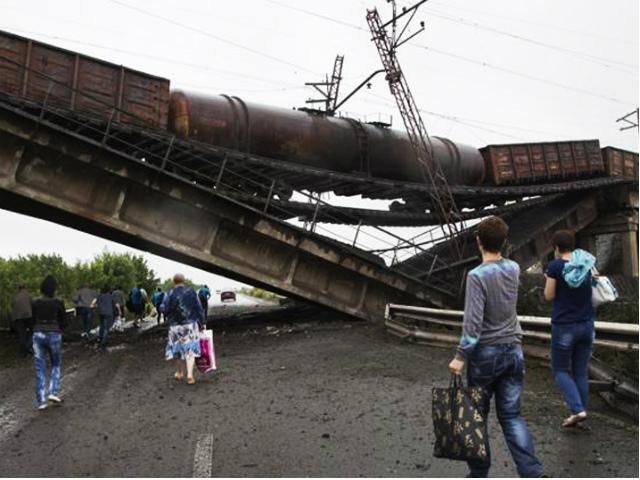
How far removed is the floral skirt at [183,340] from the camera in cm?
902

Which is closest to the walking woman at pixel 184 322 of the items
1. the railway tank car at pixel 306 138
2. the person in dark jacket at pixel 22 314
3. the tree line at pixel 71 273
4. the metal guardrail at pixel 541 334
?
the metal guardrail at pixel 541 334

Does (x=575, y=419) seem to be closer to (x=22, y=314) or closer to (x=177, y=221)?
(x=177, y=221)

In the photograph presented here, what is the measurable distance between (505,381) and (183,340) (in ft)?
19.7

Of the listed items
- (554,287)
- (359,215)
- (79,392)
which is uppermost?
(359,215)

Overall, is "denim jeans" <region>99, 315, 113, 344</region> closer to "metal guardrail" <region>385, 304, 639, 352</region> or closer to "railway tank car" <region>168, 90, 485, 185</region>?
"railway tank car" <region>168, 90, 485, 185</region>

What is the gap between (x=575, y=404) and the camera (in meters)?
5.47

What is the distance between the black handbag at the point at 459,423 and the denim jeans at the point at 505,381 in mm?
117

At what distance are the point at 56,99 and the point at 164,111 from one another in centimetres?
255

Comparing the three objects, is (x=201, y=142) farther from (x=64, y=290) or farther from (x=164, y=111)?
(x=64, y=290)

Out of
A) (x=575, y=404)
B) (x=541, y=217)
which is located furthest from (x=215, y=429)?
(x=541, y=217)

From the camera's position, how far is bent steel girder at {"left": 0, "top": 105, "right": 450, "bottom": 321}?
1316 centimetres

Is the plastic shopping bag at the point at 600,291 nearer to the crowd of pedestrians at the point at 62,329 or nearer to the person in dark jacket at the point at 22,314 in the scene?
the crowd of pedestrians at the point at 62,329

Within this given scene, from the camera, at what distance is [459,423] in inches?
148

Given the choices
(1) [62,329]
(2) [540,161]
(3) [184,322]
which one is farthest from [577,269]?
(2) [540,161]
